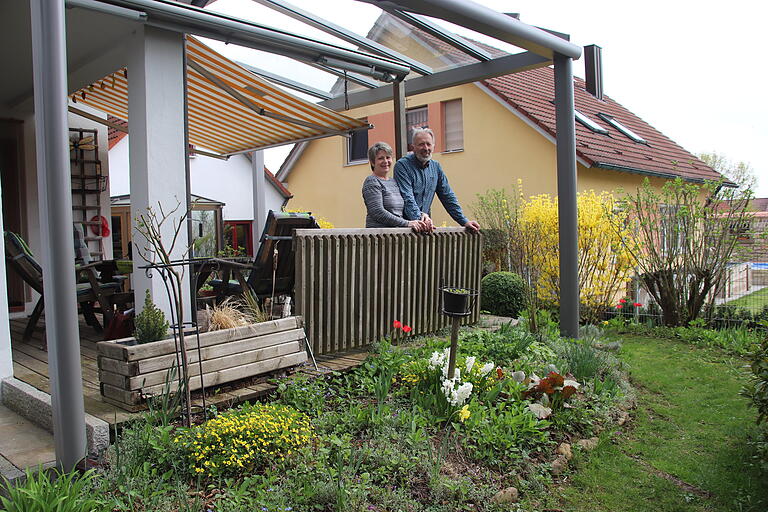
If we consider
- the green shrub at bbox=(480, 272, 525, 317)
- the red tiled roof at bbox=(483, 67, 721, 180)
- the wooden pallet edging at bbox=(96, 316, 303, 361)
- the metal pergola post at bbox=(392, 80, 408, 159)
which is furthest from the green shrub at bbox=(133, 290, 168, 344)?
the red tiled roof at bbox=(483, 67, 721, 180)

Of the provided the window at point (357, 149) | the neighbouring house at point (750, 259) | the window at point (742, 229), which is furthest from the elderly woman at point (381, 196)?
the window at point (357, 149)

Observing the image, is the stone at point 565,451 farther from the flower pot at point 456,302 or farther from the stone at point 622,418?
the flower pot at point 456,302

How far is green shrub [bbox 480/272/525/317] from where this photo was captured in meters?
9.10

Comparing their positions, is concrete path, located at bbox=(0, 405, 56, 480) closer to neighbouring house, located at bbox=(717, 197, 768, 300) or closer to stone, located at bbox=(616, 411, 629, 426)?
stone, located at bbox=(616, 411, 629, 426)

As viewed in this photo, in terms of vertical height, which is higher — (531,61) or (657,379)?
(531,61)

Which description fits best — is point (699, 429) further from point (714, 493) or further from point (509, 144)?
point (509, 144)

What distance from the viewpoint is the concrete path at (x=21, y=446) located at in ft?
9.71

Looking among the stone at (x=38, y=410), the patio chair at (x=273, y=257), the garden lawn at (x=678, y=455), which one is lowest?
the garden lawn at (x=678, y=455)

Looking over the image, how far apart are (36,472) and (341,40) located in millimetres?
5683

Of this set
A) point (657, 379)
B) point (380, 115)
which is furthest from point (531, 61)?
point (380, 115)

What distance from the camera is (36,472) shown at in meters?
2.90

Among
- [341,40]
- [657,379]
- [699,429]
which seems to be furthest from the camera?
[341,40]

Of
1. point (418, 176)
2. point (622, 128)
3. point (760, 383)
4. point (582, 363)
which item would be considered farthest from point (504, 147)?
point (760, 383)

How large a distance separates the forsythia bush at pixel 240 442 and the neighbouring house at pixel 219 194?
13538mm
